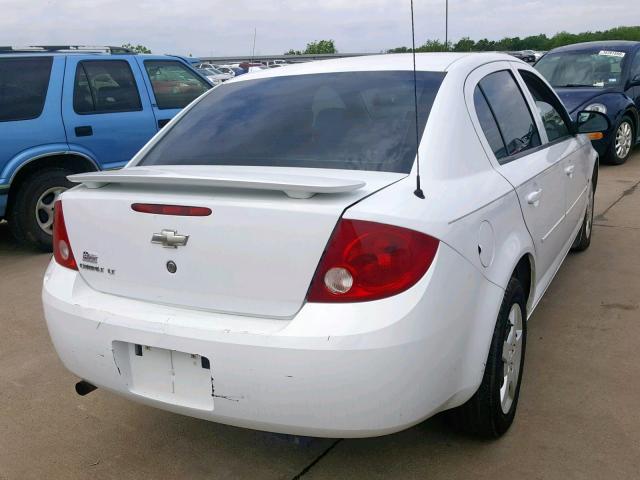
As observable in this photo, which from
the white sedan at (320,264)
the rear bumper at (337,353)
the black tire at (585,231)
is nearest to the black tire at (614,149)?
the black tire at (585,231)

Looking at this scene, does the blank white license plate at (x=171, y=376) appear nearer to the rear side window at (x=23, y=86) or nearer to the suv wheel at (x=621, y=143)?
the rear side window at (x=23, y=86)

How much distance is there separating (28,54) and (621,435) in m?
5.59

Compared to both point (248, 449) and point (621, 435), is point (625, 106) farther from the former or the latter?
point (248, 449)

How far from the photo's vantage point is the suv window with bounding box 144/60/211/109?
6609mm

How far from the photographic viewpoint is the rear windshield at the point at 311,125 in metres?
2.50

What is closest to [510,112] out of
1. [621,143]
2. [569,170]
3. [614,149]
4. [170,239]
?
[569,170]

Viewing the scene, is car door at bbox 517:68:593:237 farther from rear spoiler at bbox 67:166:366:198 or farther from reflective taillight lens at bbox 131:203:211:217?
reflective taillight lens at bbox 131:203:211:217

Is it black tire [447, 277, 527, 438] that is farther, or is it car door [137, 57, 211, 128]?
car door [137, 57, 211, 128]

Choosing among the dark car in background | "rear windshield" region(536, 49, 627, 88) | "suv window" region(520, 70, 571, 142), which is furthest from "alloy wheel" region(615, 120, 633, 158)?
"suv window" region(520, 70, 571, 142)

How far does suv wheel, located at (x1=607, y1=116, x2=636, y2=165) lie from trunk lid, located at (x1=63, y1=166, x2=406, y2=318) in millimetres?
7689

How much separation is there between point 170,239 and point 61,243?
641mm

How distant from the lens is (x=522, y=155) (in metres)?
3.04

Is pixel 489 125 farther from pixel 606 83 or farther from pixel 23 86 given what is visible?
pixel 606 83

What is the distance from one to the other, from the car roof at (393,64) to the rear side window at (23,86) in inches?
122
